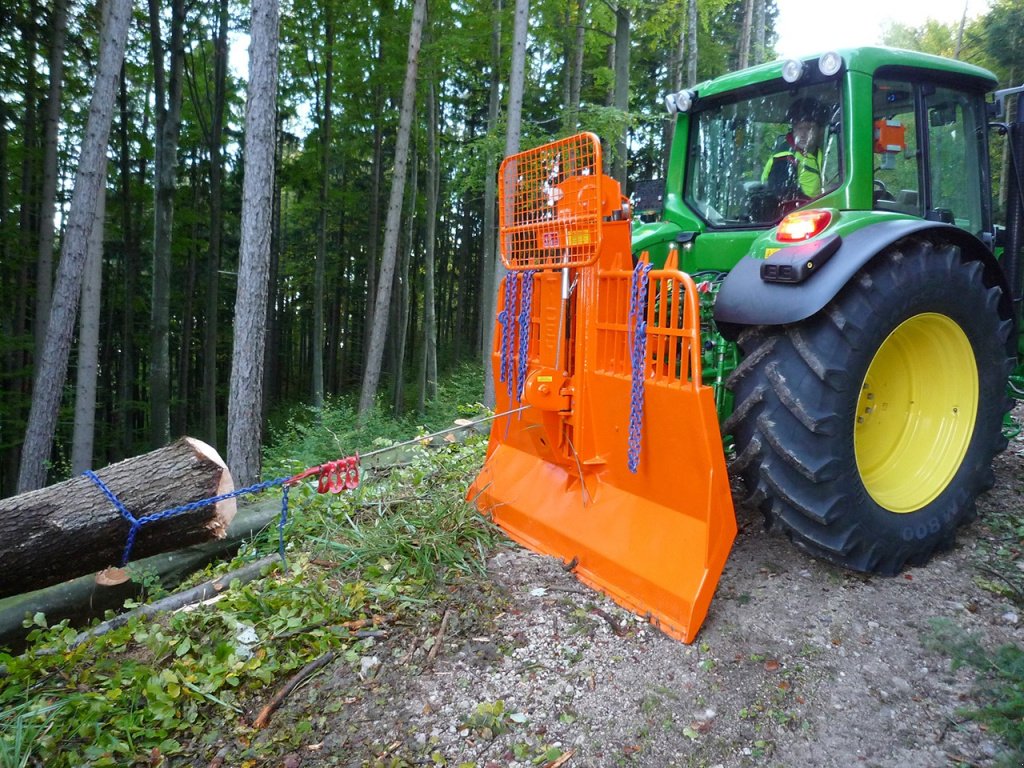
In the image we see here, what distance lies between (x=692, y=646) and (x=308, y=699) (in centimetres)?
149

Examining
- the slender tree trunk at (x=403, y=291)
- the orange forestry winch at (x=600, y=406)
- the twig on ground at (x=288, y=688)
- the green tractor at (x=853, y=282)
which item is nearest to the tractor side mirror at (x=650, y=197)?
the green tractor at (x=853, y=282)

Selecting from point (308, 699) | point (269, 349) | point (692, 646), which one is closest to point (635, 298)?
point (692, 646)

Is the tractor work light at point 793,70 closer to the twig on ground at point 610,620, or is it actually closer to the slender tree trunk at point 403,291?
the twig on ground at point 610,620

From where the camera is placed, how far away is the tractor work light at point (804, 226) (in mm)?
2861

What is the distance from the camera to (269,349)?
22.8 meters

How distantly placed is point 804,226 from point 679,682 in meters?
1.92

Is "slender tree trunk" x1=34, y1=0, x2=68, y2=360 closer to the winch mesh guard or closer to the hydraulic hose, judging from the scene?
the winch mesh guard

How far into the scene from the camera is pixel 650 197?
438 cm

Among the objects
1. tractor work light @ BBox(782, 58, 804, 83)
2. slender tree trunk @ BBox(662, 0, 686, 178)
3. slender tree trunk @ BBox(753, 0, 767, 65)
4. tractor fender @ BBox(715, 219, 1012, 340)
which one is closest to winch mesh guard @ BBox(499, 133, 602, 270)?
tractor fender @ BBox(715, 219, 1012, 340)

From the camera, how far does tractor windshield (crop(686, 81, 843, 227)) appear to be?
3350 millimetres

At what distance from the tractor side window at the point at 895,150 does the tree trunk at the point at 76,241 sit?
8.25m

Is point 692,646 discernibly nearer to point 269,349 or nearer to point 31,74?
point 31,74

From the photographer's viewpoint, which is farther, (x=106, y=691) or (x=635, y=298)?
(x=635, y=298)

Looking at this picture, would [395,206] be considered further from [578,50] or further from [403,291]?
[403,291]
